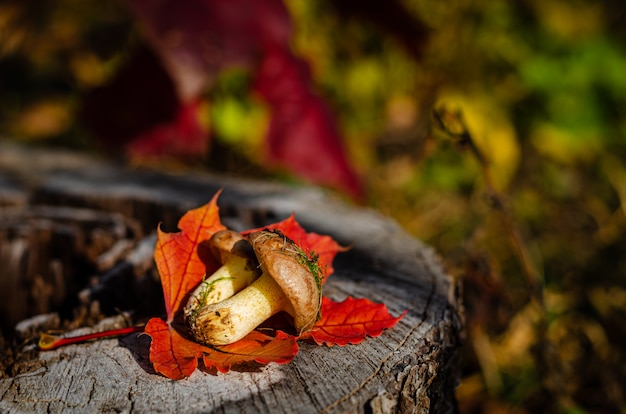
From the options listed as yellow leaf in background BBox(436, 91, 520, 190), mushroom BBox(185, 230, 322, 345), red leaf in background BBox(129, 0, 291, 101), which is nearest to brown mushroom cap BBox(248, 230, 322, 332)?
mushroom BBox(185, 230, 322, 345)

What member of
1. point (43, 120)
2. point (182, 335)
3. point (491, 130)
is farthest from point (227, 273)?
point (43, 120)

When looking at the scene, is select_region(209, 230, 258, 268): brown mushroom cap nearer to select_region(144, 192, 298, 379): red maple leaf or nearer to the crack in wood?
select_region(144, 192, 298, 379): red maple leaf

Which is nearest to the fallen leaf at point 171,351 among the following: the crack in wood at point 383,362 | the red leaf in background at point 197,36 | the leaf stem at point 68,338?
the leaf stem at point 68,338

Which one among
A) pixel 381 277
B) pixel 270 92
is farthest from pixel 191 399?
pixel 270 92

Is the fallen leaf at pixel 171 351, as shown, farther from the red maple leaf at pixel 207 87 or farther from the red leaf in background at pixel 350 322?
the red maple leaf at pixel 207 87

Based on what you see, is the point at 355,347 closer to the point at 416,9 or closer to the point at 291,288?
the point at 291,288

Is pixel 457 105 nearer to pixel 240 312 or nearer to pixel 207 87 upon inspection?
pixel 207 87
